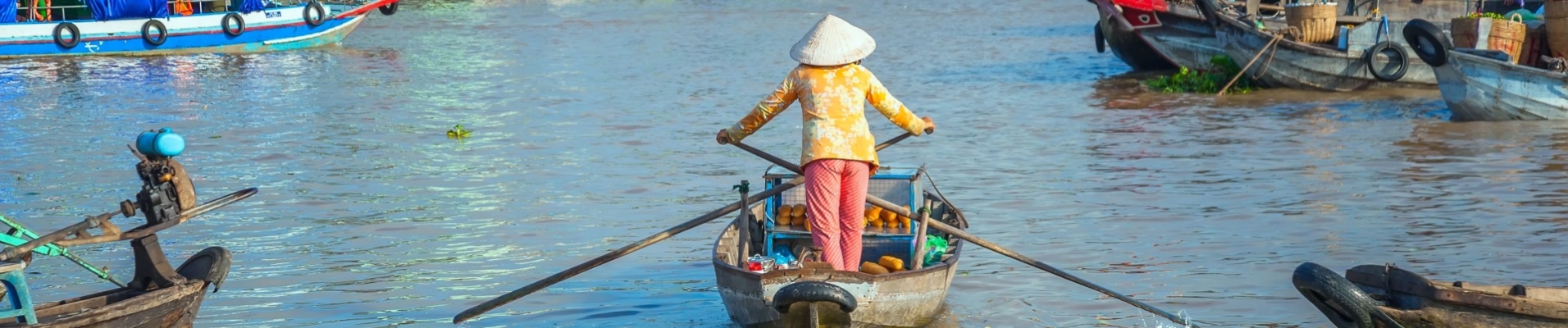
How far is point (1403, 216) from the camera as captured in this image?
351 inches

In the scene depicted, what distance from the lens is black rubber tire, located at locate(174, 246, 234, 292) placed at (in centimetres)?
612

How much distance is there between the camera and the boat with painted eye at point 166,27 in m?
23.7

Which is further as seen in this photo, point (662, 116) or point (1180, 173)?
point (662, 116)

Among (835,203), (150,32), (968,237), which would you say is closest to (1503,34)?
(968,237)

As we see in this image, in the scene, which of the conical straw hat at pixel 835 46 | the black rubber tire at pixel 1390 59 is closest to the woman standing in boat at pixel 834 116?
the conical straw hat at pixel 835 46

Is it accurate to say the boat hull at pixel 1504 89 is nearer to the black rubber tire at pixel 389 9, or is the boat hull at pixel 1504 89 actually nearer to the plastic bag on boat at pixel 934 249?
the plastic bag on boat at pixel 934 249

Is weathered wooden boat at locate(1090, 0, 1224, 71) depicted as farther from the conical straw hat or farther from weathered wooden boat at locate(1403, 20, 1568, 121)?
the conical straw hat

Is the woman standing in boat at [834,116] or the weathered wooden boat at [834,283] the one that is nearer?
the weathered wooden boat at [834,283]

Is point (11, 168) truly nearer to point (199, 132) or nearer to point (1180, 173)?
point (199, 132)

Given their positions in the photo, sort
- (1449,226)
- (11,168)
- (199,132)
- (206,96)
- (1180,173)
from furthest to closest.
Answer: (206,96) < (199,132) < (11,168) < (1180,173) < (1449,226)

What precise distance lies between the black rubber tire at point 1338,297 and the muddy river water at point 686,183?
4.40 ft

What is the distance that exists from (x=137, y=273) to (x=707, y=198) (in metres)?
4.56

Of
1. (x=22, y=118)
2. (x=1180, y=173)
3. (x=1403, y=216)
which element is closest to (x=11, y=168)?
(x=22, y=118)

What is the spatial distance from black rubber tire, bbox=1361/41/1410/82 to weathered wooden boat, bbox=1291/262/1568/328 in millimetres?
10156
